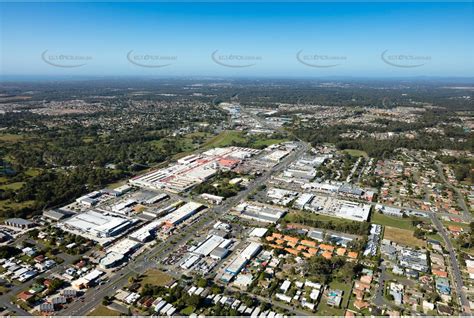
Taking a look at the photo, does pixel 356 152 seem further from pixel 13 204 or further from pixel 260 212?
pixel 13 204

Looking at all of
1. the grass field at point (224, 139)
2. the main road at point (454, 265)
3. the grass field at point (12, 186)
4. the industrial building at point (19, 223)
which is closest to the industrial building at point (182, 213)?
the industrial building at point (19, 223)

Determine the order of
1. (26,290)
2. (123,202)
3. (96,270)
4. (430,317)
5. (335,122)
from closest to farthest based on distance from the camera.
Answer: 1. (430,317)
2. (26,290)
3. (96,270)
4. (123,202)
5. (335,122)

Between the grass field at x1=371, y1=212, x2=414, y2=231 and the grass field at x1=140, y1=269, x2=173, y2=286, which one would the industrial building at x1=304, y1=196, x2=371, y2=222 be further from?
the grass field at x1=140, y1=269, x2=173, y2=286

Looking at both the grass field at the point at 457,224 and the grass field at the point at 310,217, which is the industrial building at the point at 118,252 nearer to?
the grass field at the point at 310,217

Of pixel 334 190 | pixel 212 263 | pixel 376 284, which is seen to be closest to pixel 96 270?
pixel 212 263

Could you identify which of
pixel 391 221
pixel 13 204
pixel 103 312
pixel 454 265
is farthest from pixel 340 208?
pixel 13 204

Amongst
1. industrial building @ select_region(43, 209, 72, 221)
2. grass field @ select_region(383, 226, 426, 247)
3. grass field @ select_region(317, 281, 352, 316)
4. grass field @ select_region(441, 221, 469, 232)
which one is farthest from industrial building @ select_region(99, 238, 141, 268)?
grass field @ select_region(441, 221, 469, 232)

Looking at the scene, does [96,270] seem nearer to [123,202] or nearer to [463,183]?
[123,202]
